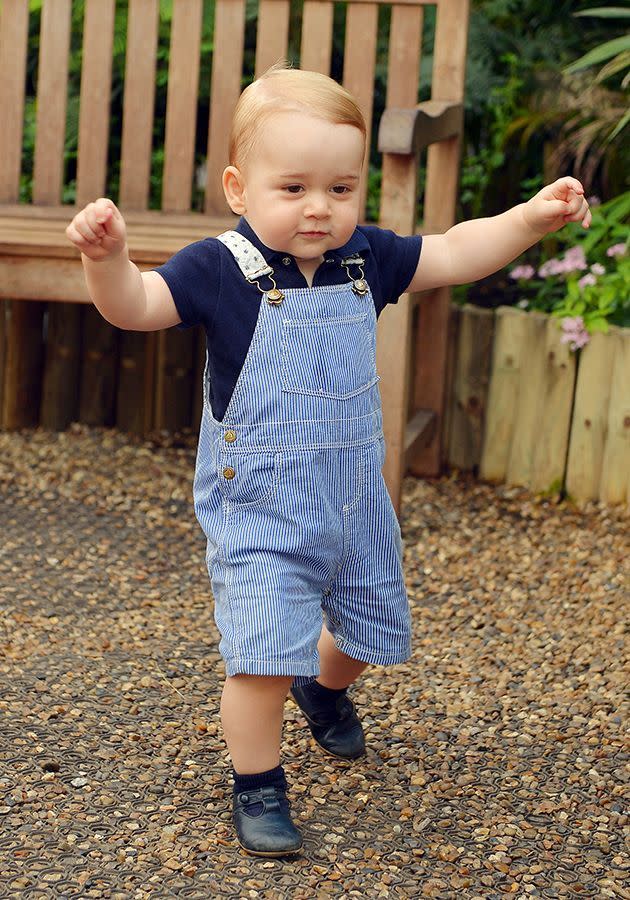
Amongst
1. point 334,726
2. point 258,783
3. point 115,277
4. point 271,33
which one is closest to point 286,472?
point 115,277

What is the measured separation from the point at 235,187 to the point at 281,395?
345 mm

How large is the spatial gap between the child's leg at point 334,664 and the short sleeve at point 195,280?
0.64m

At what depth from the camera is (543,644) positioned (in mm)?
3020

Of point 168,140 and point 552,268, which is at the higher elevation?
point 168,140

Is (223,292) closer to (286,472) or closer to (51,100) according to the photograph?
(286,472)

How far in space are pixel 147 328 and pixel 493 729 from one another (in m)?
1.13

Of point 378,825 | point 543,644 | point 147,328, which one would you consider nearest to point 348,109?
point 147,328

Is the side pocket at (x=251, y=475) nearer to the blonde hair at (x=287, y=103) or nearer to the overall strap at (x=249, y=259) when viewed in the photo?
the overall strap at (x=249, y=259)

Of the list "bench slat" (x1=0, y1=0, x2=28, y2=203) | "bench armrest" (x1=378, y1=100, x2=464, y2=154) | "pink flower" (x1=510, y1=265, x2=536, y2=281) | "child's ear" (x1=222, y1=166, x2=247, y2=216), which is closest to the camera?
"child's ear" (x1=222, y1=166, x2=247, y2=216)

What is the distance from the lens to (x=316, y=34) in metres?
3.97

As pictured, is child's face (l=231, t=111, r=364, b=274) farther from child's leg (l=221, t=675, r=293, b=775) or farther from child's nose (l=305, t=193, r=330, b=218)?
child's leg (l=221, t=675, r=293, b=775)

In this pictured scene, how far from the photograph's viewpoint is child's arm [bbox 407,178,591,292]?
209 centimetres

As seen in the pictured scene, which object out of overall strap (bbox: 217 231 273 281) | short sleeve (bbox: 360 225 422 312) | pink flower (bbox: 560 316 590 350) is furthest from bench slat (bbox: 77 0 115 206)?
overall strap (bbox: 217 231 273 281)

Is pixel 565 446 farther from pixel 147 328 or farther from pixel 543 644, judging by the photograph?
pixel 147 328
